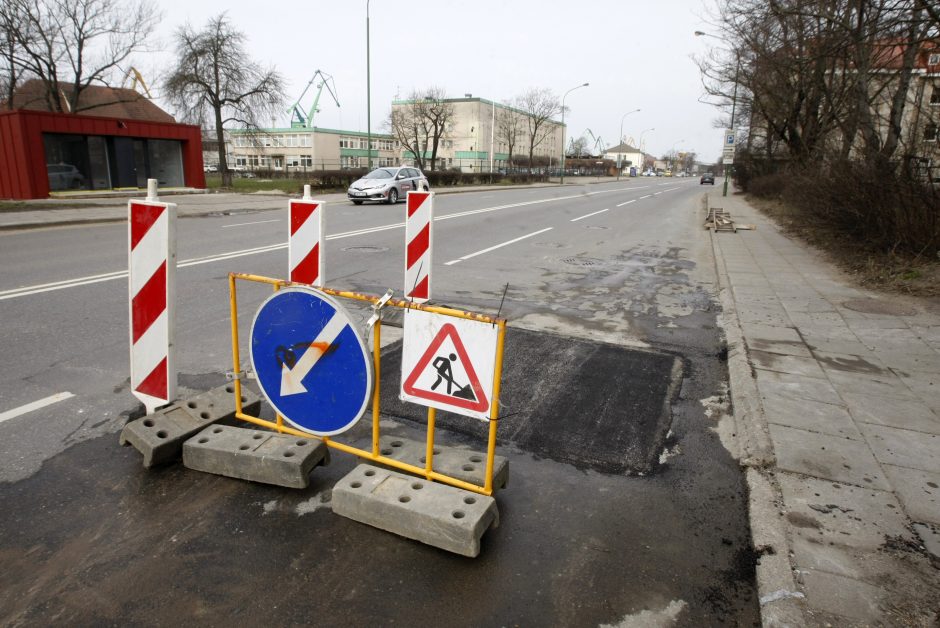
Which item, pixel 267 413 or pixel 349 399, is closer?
pixel 349 399

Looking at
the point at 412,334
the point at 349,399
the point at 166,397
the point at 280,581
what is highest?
the point at 412,334

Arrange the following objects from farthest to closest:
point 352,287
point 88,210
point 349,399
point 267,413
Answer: point 88,210
point 352,287
point 267,413
point 349,399

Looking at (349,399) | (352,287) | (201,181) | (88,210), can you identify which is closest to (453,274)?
(352,287)

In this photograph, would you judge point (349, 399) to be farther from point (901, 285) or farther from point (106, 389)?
point (901, 285)

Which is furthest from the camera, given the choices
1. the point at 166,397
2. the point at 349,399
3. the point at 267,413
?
the point at 267,413

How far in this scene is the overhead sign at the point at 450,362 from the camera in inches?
113

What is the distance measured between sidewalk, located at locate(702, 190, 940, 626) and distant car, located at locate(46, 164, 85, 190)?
2650cm

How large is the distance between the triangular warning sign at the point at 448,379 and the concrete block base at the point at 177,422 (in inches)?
61.0

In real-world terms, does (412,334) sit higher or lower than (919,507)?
higher

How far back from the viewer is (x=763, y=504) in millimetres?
3178

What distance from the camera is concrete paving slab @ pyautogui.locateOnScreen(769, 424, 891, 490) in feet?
11.3

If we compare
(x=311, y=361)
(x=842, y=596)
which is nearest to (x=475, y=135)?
(x=311, y=361)

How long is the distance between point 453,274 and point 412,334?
6.87 metres

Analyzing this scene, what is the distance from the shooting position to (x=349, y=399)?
3.25m
